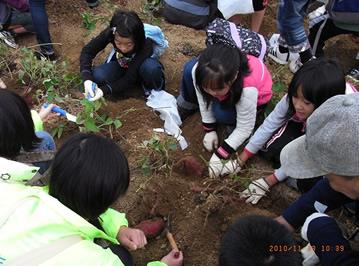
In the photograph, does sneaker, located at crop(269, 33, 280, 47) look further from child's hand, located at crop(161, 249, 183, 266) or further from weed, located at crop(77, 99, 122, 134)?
child's hand, located at crop(161, 249, 183, 266)

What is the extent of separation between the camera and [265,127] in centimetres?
235

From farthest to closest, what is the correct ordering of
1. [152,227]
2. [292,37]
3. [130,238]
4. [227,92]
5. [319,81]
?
[292,37] → [227,92] → [152,227] → [319,81] → [130,238]

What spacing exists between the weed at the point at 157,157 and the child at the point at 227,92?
0.79 feet

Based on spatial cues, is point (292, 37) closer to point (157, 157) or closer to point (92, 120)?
point (157, 157)

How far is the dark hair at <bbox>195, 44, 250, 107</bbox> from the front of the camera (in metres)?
2.14

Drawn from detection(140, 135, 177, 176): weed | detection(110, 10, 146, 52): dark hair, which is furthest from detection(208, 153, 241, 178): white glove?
detection(110, 10, 146, 52): dark hair

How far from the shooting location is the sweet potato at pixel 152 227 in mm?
2090

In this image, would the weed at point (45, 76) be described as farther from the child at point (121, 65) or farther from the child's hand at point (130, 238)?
the child's hand at point (130, 238)

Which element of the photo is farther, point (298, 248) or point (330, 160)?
point (298, 248)

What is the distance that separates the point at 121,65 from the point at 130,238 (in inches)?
60.7

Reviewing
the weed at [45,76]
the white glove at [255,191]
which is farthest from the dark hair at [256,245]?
the weed at [45,76]

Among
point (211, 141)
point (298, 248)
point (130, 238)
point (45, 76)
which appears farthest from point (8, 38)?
point (298, 248)

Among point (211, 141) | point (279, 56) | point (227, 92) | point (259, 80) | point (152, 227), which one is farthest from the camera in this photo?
point (279, 56)

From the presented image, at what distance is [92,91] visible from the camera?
9.07 ft
